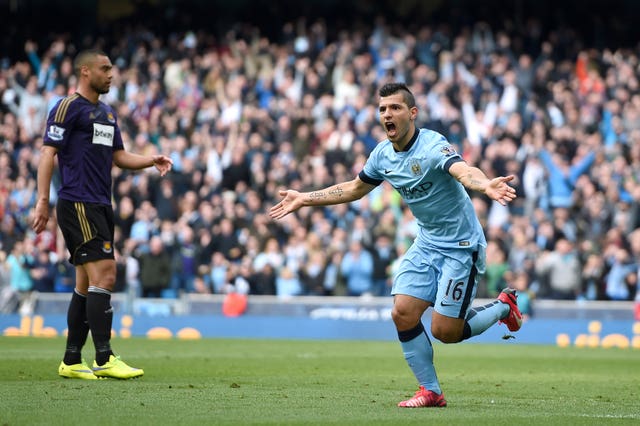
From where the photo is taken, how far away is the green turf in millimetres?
7832

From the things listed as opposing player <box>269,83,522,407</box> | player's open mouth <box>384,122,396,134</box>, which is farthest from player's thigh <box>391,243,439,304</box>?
player's open mouth <box>384,122,396,134</box>

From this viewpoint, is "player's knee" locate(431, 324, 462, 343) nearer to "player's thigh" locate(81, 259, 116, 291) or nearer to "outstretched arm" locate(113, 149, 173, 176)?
"player's thigh" locate(81, 259, 116, 291)

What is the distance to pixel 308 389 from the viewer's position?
10.1 metres

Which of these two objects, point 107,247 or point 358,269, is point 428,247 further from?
point 358,269

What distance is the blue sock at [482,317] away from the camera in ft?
29.9

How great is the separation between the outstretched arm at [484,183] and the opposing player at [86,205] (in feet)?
11.9

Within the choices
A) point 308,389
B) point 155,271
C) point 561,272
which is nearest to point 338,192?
Result: point 308,389

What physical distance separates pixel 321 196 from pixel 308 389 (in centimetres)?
181

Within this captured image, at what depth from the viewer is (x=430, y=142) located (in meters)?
8.91

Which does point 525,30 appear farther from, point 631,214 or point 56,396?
point 56,396

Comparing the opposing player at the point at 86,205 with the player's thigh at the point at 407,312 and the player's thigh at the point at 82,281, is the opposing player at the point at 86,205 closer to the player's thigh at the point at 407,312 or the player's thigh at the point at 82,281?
the player's thigh at the point at 82,281

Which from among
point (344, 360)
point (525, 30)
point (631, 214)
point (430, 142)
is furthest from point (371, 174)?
point (525, 30)

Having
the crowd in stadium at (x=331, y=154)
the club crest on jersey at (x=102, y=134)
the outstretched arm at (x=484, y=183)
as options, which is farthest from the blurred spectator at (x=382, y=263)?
the outstretched arm at (x=484, y=183)

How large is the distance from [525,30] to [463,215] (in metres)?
20.3
